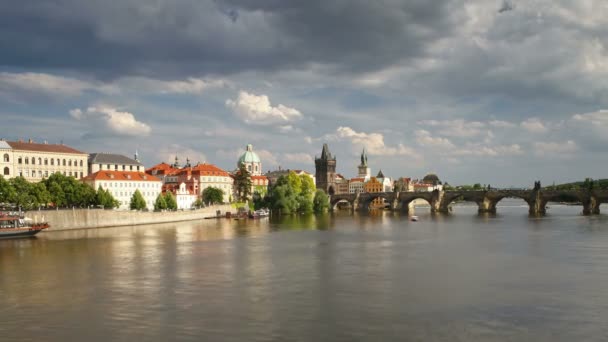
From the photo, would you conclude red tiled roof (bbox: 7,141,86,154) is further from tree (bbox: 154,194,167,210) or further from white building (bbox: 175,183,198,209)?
white building (bbox: 175,183,198,209)

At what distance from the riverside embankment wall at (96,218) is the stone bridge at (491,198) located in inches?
2478

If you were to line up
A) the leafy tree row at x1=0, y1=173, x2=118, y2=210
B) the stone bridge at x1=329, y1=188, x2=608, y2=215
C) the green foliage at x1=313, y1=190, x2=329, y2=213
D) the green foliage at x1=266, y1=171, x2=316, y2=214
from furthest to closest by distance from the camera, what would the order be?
the green foliage at x1=313, y1=190, x2=329, y2=213, the green foliage at x1=266, y1=171, x2=316, y2=214, the stone bridge at x1=329, y1=188, x2=608, y2=215, the leafy tree row at x1=0, y1=173, x2=118, y2=210

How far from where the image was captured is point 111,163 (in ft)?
382

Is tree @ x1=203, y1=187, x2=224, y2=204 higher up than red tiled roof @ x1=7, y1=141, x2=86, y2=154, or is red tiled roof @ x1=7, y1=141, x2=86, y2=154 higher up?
red tiled roof @ x1=7, y1=141, x2=86, y2=154

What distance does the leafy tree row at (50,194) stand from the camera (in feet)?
230

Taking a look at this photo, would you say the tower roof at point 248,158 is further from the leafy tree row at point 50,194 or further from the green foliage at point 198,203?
the leafy tree row at point 50,194

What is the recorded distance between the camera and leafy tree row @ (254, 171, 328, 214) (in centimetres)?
12158

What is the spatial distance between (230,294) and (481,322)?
12.2 metres

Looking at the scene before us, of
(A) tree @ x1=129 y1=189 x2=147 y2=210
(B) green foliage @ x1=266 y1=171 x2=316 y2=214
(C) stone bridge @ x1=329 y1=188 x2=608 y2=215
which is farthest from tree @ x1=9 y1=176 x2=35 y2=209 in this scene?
(C) stone bridge @ x1=329 y1=188 x2=608 y2=215

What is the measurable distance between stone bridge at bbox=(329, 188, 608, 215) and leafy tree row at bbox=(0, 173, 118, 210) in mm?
75311

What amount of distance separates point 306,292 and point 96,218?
5677 centimetres

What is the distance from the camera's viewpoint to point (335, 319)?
2344cm

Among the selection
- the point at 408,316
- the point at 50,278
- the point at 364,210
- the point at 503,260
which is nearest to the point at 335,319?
the point at 408,316

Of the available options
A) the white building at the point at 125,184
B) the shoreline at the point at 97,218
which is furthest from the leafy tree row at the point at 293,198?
the shoreline at the point at 97,218
